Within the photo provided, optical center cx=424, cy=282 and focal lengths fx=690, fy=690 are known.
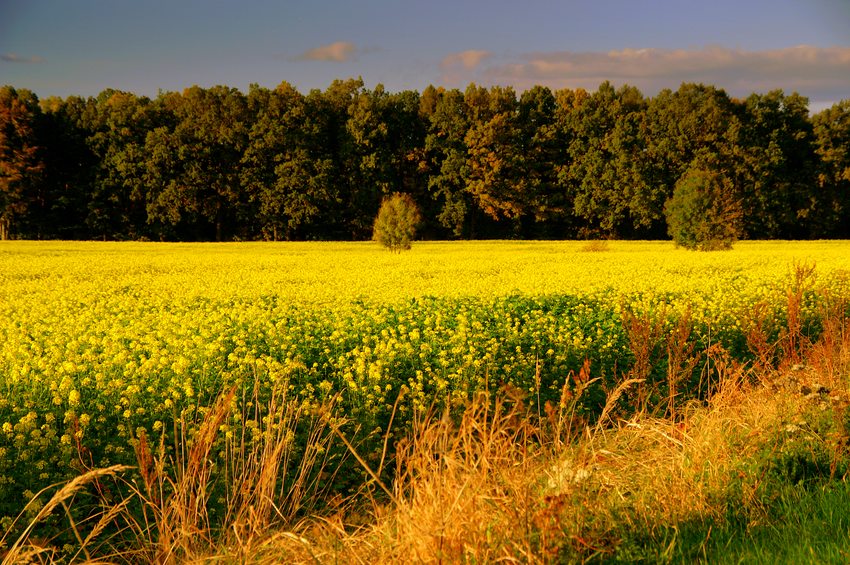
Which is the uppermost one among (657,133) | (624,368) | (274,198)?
(657,133)

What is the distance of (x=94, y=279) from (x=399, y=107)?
40.8m

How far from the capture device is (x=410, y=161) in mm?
55281

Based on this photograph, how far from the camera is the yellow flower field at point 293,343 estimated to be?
5.74 m

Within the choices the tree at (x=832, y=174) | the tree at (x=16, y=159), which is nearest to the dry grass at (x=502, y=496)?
the tree at (x=16, y=159)

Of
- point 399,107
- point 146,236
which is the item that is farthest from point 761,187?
point 146,236

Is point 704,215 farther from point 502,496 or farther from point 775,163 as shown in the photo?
point 502,496

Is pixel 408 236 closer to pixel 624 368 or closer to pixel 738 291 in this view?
pixel 738 291

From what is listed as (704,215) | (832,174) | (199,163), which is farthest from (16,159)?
(832,174)

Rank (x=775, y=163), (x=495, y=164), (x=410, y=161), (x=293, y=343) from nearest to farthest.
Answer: (x=293, y=343), (x=775, y=163), (x=495, y=164), (x=410, y=161)

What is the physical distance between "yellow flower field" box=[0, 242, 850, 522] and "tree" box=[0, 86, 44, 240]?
114 ft

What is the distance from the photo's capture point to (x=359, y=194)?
2031 inches

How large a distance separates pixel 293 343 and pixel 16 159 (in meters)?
47.4

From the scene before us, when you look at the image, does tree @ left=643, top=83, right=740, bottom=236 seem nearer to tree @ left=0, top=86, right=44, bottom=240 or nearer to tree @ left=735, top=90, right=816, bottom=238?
tree @ left=735, top=90, right=816, bottom=238

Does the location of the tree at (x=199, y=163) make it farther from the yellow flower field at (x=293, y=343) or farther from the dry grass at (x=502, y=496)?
the dry grass at (x=502, y=496)
